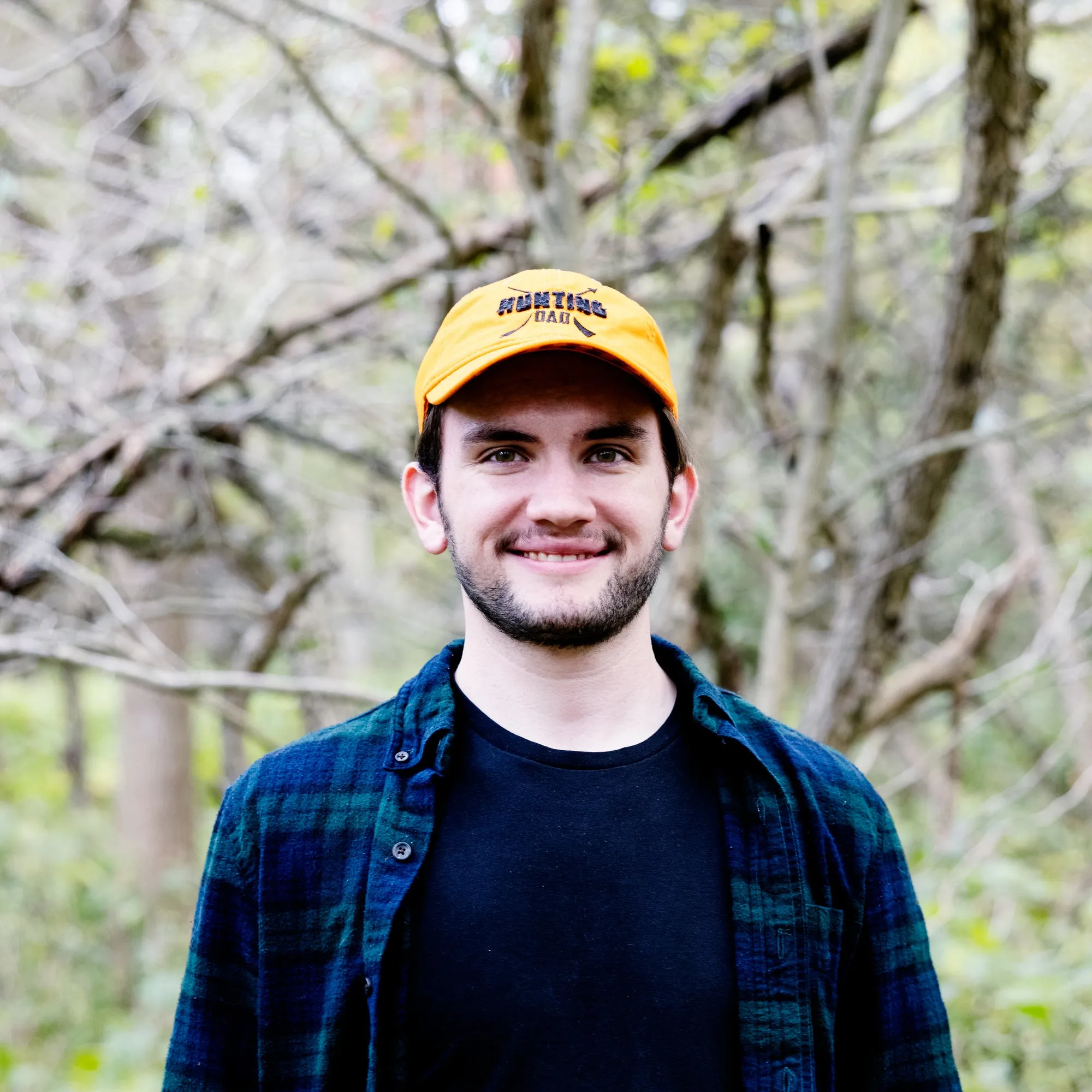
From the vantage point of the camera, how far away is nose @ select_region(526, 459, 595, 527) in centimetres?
154

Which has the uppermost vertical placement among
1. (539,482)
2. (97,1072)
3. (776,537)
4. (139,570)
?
(139,570)

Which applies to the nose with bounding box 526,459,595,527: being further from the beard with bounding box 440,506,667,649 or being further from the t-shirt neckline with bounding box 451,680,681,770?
the t-shirt neckline with bounding box 451,680,681,770

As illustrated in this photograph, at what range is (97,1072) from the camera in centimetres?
564

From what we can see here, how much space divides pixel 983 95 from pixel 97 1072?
6171 mm

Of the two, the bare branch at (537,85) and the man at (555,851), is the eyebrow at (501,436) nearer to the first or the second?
the man at (555,851)

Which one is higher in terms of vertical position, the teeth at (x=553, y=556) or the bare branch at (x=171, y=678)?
the bare branch at (x=171, y=678)

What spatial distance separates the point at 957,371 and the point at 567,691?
81.8 inches

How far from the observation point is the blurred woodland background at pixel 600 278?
3.20 m

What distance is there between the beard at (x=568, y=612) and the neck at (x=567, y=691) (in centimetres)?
2

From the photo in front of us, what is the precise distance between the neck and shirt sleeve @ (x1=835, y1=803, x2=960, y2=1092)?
1.43 feet

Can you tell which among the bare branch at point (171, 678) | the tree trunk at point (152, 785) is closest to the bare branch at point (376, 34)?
Result: the bare branch at point (171, 678)

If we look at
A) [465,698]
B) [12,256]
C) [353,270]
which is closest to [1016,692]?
[465,698]

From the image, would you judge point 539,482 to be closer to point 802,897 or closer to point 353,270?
point 802,897

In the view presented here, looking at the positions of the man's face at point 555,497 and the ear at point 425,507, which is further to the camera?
the ear at point 425,507
